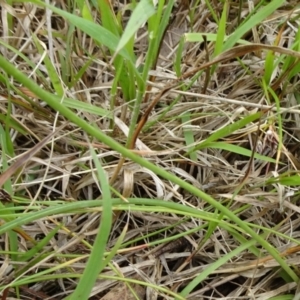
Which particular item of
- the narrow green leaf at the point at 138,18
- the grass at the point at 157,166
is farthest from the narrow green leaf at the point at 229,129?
the narrow green leaf at the point at 138,18

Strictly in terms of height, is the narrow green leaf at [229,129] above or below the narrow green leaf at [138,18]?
below

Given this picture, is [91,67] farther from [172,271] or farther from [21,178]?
[172,271]

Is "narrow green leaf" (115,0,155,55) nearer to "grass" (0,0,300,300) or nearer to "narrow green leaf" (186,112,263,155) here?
"grass" (0,0,300,300)

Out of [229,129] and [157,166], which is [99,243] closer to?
[157,166]

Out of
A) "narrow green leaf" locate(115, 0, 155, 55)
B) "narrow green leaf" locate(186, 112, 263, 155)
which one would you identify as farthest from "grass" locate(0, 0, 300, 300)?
"narrow green leaf" locate(115, 0, 155, 55)

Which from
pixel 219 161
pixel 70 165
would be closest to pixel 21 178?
pixel 70 165

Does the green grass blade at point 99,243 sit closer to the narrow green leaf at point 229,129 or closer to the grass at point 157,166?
the grass at point 157,166

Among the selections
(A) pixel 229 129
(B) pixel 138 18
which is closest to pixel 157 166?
(A) pixel 229 129

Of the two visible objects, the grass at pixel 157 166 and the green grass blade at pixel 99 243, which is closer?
the green grass blade at pixel 99 243
